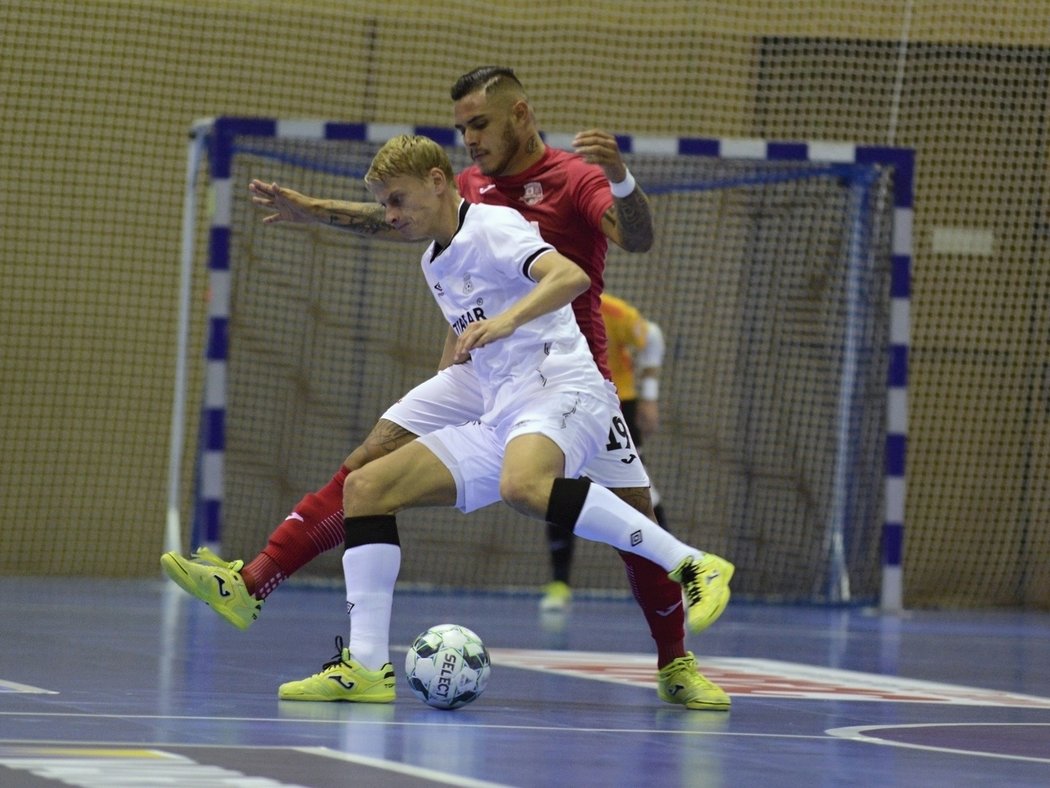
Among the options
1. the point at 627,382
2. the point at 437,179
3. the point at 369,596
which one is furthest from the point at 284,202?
the point at 627,382

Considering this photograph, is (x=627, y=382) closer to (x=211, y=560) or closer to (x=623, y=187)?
(x=623, y=187)

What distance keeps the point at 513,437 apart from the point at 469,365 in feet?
1.87

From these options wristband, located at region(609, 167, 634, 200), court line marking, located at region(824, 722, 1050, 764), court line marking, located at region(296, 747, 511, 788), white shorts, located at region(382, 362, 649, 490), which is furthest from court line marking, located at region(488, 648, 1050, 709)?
court line marking, located at region(296, 747, 511, 788)

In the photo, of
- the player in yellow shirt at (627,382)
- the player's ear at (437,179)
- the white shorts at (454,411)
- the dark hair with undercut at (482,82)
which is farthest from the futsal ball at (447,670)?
the player in yellow shirt at (627,382)

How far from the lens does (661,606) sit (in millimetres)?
5988

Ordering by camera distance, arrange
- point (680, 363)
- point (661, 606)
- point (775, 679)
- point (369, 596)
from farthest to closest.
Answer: point (680, 363)
point (775, 679)
point (661, 606)
point (369, 596)

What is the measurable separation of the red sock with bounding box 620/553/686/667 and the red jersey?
700 millimetres

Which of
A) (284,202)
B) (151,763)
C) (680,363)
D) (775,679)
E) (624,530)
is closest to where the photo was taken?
(151,763)

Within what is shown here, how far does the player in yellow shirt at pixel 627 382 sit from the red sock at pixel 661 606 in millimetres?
5280

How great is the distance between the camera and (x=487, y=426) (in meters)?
5.73

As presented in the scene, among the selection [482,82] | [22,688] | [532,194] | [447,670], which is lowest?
[22,688]

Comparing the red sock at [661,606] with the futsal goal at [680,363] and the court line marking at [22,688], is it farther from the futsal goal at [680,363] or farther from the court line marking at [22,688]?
the futsal goal at [680,363]

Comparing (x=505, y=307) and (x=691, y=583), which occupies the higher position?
(x=505, y=307)

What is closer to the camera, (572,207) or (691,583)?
(691,583)
